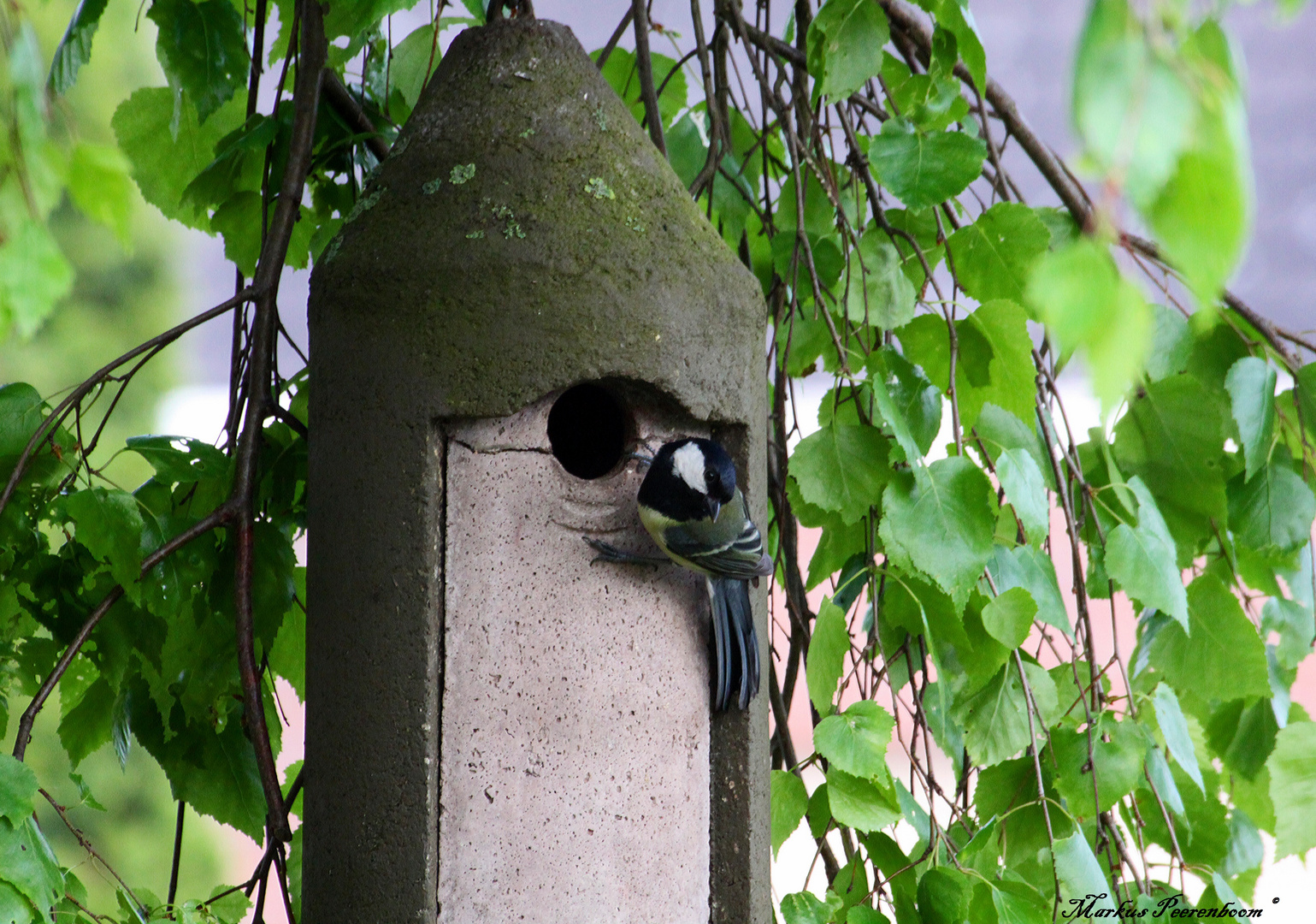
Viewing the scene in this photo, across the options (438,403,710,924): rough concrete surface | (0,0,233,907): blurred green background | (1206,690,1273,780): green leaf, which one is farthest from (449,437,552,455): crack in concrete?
(0,0,233,907): blurred green background

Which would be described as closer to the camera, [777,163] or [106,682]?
[106,682]

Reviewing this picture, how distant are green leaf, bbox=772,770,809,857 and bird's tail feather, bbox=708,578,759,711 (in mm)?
196

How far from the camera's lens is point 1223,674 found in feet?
5.43

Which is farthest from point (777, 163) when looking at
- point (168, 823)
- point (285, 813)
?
point (168, 823)

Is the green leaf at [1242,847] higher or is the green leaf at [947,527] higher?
the green leaf at [947,527]

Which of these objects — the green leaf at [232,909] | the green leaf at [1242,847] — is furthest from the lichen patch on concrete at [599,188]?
the green leaf at [1242,847]

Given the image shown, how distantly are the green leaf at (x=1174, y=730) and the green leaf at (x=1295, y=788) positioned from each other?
3.6 inches

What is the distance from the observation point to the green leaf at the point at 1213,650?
64.3 inches

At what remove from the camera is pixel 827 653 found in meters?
1.48

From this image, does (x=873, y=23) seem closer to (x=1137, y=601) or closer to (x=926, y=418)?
(x=926, y=418)

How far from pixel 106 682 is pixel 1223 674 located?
56.0 inches

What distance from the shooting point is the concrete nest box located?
129 cm

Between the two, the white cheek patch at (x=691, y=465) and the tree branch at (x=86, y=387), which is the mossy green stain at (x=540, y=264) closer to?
the white cheek patch at (x=691, y=465)

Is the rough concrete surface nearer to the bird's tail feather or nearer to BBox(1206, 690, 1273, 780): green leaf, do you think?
the bird's tail feather
